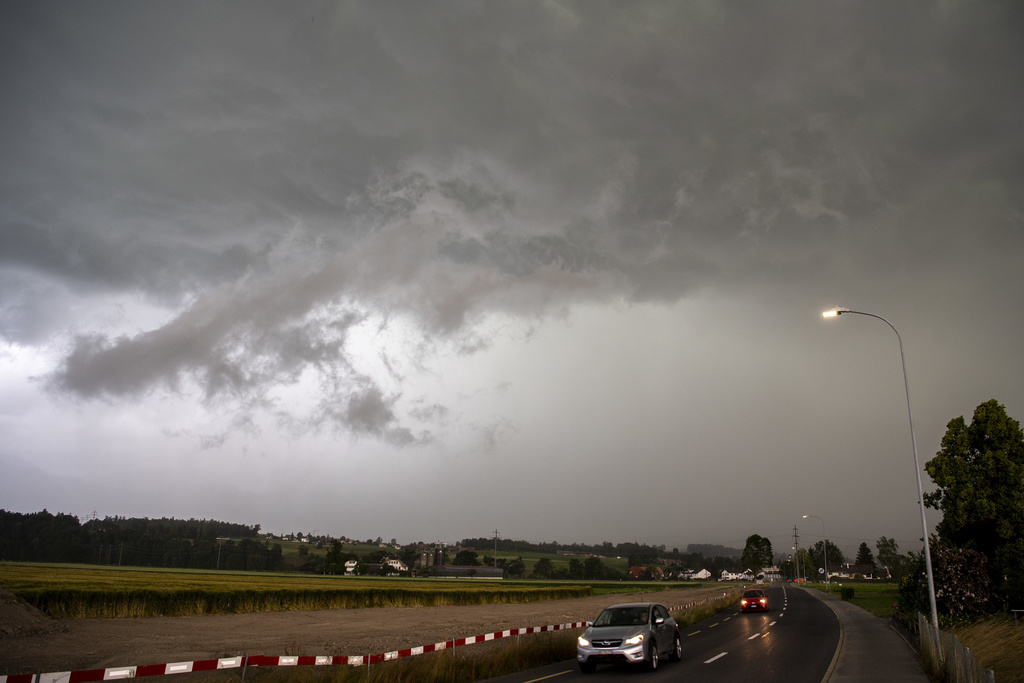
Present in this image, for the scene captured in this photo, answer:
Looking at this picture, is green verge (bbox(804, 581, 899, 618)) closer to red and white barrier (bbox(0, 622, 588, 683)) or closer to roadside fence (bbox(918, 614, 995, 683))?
roadside fence (bbox(918, 614, 995, 683))

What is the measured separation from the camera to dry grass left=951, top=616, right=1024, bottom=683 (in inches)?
472

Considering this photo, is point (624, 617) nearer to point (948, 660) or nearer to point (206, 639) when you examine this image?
point (948, 660)

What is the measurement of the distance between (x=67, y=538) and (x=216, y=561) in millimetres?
42295

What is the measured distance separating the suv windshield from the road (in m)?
1.14

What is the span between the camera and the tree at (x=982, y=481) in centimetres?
2814

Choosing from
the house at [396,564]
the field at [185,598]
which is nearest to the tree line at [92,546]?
the house at [396,564]

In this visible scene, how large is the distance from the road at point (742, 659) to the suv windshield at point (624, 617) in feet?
3.75

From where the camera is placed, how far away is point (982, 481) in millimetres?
29281

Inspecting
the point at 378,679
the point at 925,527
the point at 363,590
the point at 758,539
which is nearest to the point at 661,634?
the point at 378,679

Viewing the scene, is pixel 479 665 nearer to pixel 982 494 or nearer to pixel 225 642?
pixel 225 642

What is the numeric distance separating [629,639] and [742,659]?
507 cm

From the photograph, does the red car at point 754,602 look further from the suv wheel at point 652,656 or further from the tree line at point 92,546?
the tree line at point 92,546

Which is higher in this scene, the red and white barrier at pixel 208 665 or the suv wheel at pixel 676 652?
the red and white barrier at pixel 208 665

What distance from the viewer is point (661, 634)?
16484 millimetres
